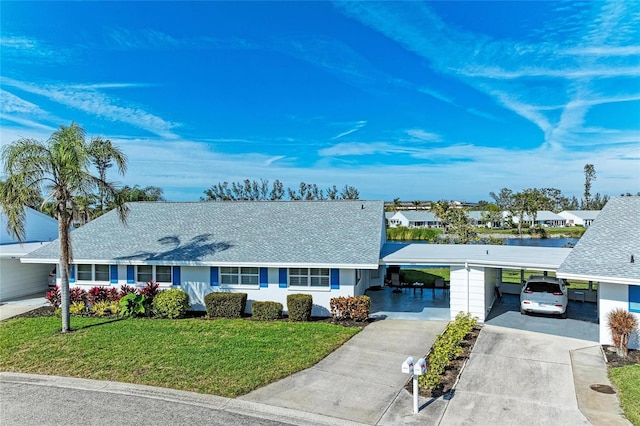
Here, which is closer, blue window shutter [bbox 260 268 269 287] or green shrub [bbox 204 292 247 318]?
green shrub [bbox 204 292 247 318]

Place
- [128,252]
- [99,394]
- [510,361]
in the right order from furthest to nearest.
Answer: [128,252] < [510,361] < [99,394]

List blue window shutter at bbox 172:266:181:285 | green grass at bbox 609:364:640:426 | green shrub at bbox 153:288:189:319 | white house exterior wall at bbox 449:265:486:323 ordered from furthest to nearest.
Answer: blue window shutter at bbox 172:266:181:285 → green shrub at bbox 153:288:189:319 → white house exterior wall at bbox 449:265:486:323 → green grass at bbox 609:364:640:426

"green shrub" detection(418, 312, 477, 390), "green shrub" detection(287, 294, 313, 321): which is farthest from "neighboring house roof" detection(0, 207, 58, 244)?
"green shrub" detection(418, 312, 477, 390)

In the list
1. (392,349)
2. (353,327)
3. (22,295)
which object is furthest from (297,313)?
(22,295)

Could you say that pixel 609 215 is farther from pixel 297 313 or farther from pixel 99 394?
pixel 99 394

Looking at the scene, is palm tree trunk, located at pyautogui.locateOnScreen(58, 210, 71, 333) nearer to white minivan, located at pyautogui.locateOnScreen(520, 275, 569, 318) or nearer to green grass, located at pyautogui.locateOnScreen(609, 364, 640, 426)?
green grass, located at pyautogui.locateOnScreen(609, 364, 640, 426)

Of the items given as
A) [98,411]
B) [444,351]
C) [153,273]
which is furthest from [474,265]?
[153,273]
